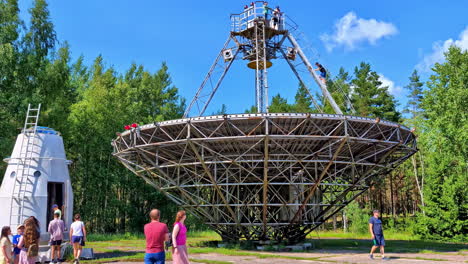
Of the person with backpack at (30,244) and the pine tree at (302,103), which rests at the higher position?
the pine tree at (302,103)

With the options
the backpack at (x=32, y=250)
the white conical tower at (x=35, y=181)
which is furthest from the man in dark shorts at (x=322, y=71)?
the backpack at (x=32, y=250)

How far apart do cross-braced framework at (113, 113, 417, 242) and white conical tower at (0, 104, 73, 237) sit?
3.88 meters

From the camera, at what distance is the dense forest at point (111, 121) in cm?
3484

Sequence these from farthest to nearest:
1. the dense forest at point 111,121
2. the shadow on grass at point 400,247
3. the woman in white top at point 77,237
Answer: the dense forest at point 111,121
the shadow on grass at point 400,247
the woman in white top at point 77,237

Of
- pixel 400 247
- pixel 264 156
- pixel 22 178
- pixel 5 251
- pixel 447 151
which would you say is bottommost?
pixel 400 247

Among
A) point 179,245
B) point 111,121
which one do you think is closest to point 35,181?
point 179,245

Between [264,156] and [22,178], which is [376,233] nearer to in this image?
[264,156]

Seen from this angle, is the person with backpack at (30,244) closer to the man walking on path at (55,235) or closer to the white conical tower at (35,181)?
the man walking on path at (55,235)

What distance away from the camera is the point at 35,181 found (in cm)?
1844

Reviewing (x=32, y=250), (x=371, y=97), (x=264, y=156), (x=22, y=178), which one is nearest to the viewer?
(x=32, y=250)

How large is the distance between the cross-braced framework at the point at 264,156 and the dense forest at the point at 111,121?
5.62 meters

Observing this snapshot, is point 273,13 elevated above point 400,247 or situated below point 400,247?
above

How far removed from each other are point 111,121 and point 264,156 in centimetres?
2917

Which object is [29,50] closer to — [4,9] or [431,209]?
[4,9]
